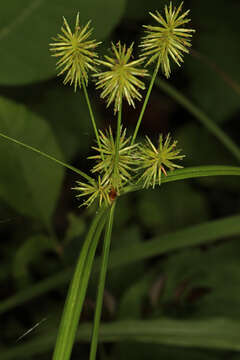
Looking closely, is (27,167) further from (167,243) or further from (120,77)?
(120,77)

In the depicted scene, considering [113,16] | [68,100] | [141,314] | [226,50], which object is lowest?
[141,314]

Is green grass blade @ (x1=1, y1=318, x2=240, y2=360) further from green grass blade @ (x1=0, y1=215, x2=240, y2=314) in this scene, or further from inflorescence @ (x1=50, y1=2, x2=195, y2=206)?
inflorescence @ (x1=50, y1=2, x2=195, y2=206)

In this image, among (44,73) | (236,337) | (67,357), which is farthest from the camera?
(44,73)

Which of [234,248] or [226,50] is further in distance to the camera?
[226,50]

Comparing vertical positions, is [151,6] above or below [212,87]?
above

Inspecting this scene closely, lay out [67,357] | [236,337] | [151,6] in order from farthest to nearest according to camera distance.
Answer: [151,6], [236,337], [67,357]

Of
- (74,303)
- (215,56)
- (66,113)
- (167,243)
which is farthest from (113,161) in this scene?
(215,56)

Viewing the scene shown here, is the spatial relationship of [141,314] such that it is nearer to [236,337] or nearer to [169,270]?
[169,270]

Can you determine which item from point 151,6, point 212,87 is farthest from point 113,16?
point 212,87
